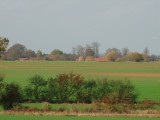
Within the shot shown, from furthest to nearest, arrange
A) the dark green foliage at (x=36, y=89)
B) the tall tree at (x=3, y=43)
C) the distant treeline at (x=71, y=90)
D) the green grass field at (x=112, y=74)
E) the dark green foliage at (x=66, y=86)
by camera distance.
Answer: the green grass field at (x=112, y=74) < the dark green foliage at (x=36, y=89) < the dark green foliage at (x=66, y=86) < the distant treeline at (x=71, y=90) < the tall tree at (x=3, y=43)

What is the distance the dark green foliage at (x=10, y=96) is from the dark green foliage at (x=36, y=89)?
102 inches

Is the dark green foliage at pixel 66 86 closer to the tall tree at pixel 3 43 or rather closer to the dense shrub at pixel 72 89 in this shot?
the dense shrub at pixel 72 89

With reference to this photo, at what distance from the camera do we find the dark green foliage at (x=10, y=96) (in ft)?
82.3

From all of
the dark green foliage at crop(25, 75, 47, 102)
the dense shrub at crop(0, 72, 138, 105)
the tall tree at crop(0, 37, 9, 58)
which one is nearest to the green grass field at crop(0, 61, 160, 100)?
the dense shrub at crop(0, 72, 138, 105)

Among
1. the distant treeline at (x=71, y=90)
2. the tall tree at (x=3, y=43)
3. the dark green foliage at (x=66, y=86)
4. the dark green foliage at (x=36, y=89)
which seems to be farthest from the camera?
the dark green foliage at (x=36, y=89)

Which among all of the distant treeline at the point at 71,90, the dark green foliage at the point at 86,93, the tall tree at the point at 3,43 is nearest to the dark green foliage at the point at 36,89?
the distant treeline at the point at 71,90

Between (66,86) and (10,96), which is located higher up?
(66,86)

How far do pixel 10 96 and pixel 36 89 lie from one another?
166 inches

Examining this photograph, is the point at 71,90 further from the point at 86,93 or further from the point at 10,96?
the point at 10,96

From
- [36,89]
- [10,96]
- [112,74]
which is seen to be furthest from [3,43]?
[112,74]

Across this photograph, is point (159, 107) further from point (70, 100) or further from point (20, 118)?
point (20, 118)

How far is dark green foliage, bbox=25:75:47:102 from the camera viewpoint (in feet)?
95.7

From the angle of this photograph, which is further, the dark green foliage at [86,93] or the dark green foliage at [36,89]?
the dark green foliage at [36,89]

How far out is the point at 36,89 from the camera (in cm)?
2948
